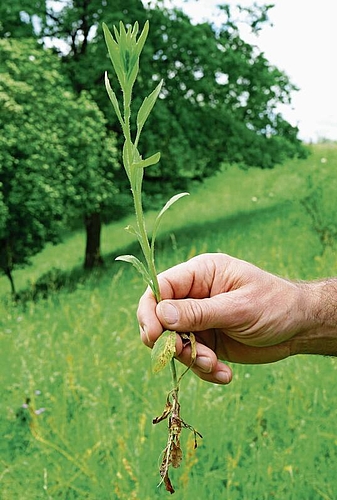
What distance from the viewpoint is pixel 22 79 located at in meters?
9.19

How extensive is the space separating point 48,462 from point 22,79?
7510mm

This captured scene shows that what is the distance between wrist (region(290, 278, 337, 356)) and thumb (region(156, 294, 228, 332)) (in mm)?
315

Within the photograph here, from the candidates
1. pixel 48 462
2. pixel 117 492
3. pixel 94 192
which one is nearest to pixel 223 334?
pixel 117 492

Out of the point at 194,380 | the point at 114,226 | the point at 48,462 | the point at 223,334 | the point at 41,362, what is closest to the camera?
the point at 223,334

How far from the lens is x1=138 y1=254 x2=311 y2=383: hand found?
4.67 feet

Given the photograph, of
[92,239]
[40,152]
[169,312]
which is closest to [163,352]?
[169,312]

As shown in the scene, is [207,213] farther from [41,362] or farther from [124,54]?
[124,54]

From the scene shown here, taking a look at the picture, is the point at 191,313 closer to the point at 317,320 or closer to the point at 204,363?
the point at 204,363

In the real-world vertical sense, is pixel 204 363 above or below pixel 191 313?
below

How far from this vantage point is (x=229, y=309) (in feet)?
4.91

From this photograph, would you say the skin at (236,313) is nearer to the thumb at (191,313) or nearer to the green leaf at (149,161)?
the thumb at (191,313)

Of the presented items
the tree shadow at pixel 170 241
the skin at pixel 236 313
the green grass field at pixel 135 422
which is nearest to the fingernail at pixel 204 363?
the skin at pixel 236 313

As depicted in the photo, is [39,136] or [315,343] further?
[39,136]

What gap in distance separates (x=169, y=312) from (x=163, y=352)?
161mm
